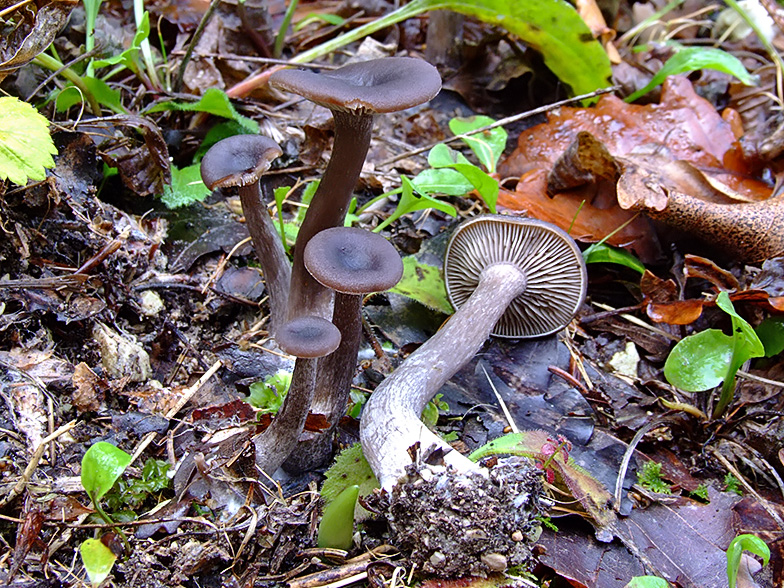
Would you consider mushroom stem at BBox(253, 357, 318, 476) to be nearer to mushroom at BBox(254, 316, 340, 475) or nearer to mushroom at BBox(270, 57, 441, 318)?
mushroom at BBox(254, 316, 340, 475)

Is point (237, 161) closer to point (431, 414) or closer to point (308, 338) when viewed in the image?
point (308, 338)

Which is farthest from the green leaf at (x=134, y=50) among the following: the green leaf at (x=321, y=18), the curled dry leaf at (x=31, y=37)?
the green leaf at (x=321, y=18)

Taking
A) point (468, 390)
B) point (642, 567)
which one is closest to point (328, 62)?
point (468, 390)

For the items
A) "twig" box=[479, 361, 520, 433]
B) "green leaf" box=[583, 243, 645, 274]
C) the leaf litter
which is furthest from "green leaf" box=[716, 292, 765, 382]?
"twig" box=[479, 361, 520, 433]

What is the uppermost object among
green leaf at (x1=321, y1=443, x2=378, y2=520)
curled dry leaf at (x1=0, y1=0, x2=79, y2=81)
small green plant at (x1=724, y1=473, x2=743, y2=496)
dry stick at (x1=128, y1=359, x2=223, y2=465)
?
curled dry leaf at (x1=0, y1=0, x2=79, y2=81)

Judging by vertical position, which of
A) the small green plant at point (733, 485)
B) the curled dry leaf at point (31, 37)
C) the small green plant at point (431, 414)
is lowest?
the small green plant at point (733, 485)

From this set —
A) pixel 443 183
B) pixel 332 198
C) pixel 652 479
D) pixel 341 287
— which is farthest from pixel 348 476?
pixel 443 183

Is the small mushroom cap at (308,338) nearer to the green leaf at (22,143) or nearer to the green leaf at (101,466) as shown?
the green leaf at (101,466)
